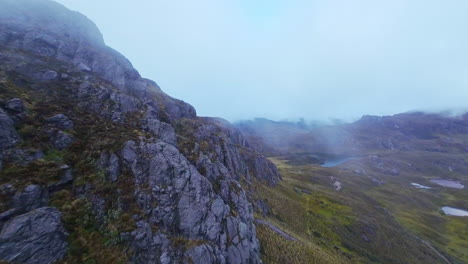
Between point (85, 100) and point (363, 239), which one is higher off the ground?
point (85, 100)

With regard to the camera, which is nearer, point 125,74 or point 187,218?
point 187,218

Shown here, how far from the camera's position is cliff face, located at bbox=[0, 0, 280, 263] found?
21.0 meters

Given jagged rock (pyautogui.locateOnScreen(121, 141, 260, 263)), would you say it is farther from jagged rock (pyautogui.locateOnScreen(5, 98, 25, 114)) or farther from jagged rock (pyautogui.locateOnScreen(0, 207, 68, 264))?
jagged rock (pyautogui.locateOnScreen(5, 98, 25, 114))

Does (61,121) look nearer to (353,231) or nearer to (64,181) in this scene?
(64,181)

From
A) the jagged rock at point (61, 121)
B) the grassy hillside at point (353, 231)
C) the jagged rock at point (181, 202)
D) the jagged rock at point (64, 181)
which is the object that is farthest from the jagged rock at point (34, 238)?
the grassy hillside at point (353, 231)

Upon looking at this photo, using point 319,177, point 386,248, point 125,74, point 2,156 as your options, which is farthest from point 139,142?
point 319,177

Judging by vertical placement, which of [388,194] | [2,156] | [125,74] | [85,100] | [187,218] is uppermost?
[125,74]

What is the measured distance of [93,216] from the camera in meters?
24.0

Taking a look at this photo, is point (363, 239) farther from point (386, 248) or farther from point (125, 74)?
point (125, 74)

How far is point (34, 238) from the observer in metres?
19.3

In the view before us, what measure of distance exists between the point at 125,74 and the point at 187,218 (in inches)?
2994

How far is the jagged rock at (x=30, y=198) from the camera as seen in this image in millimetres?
20719

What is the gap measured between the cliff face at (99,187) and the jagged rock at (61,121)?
7.5 inches

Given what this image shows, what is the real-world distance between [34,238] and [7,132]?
13981mm
